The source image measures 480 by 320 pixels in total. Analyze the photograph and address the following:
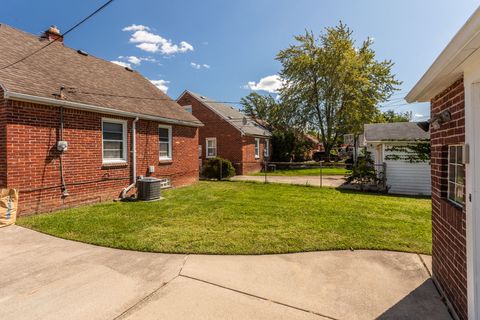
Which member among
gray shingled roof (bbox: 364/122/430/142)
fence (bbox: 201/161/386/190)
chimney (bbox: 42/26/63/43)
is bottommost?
fence (bbox: 201/161/386/190)

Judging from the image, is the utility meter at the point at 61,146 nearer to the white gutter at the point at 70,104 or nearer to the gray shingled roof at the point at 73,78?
the white gutter at the point at 70,104

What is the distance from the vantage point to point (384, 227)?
617cm

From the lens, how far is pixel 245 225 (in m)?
6.32

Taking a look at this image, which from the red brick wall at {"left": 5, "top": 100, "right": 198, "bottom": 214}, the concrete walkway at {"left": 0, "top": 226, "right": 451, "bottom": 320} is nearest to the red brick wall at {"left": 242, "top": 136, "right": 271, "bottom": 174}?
the red brick wall at {"left": 5, "top": 100, "right": 198, "bottom": 214}

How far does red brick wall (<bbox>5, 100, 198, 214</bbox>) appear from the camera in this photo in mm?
6879

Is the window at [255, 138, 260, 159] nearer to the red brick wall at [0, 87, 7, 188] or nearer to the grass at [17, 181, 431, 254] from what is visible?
the grass at [17, 181, 431, 254]

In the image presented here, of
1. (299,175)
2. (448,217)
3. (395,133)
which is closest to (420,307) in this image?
(448,217)

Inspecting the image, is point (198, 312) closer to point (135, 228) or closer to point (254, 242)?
point (254, 242)

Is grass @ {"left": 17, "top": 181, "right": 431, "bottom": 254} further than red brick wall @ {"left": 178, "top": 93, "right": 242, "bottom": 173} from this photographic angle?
No

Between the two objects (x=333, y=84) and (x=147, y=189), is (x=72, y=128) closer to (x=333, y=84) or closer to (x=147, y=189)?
(x=147, y=189)

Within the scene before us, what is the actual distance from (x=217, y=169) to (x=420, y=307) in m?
14.3

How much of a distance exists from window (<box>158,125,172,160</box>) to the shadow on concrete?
34.9ft

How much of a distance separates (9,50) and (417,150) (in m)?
16.1

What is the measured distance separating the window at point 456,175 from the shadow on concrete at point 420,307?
46.4 inches
